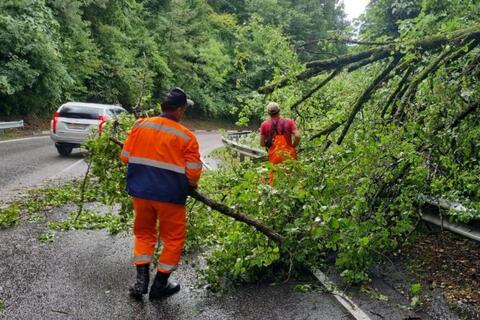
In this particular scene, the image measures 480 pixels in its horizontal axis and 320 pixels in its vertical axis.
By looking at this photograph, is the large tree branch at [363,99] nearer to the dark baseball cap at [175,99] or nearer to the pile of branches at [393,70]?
the pile of branches at [393,70]

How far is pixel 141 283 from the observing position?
4.98 meters

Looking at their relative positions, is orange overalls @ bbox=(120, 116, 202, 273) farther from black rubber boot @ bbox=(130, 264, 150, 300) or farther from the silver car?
the silver car

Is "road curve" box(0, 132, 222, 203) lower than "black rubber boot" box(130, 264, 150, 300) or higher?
lower

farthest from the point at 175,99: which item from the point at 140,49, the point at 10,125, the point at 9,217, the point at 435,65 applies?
the point at 140,49

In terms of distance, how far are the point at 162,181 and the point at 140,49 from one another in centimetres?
3341

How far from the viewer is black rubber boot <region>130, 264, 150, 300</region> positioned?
4.95 m

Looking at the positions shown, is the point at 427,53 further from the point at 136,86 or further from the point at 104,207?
the point at 136,86

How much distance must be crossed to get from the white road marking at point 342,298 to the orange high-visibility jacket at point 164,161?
164 cm

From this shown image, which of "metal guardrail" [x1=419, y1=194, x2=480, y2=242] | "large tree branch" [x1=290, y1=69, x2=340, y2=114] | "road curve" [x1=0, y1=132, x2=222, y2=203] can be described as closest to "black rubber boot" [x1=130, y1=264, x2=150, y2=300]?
"metal guardrail" [x1=419, y1=194, x2=480, y2=242]

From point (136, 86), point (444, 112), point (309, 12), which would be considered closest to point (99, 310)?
point (444, 112)

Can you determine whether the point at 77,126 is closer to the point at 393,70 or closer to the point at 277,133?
the point at 277,133

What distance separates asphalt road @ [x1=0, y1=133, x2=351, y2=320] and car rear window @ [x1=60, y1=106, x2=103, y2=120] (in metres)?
9.32

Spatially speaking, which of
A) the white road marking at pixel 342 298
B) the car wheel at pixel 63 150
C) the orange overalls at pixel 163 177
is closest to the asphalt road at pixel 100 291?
the white road marking at pixel 342 298

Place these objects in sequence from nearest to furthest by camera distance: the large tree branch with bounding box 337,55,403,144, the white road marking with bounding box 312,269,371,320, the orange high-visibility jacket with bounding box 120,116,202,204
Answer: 1. the white road marking with bounding box 312,269,371,320
2. the orange high-visibility jacket with bounding box 120,116,202,204
3. the large tree branch with bounding box 337,55,403,144
